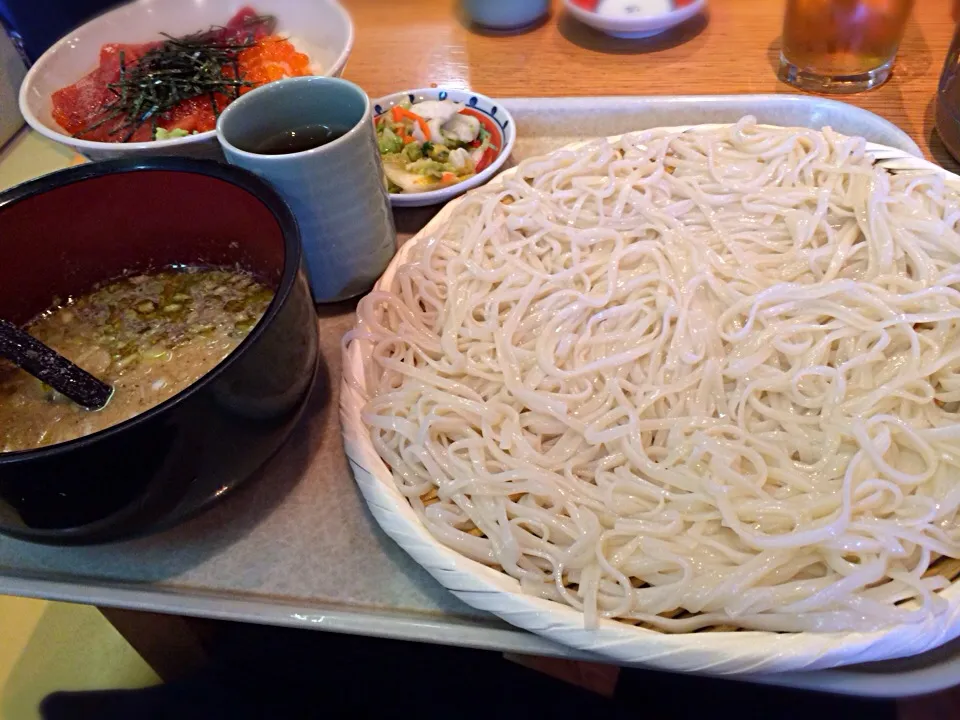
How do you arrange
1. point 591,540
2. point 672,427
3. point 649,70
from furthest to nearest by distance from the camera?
point 649,70 → point 672,427 → point 591,540

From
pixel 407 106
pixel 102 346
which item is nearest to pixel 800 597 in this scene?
pixel 102 346

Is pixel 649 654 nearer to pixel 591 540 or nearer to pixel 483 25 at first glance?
pixel 591 540

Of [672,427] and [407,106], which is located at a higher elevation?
[407,106]

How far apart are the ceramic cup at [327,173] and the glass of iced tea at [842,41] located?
1.13 m

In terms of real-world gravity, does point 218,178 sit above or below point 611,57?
above

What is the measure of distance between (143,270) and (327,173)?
0.33 metres

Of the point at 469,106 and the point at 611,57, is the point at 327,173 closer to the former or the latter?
the point at 469,106

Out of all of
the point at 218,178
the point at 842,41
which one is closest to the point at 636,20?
the point at 842,41

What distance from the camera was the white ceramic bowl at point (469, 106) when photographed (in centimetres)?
132

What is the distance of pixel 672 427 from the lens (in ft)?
3.05

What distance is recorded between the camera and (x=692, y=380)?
98 centimetres

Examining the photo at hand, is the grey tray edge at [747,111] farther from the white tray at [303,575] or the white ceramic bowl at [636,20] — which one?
the white tray at [303,575]

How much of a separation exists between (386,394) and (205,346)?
0.85 ft

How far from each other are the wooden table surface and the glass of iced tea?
5 cm
